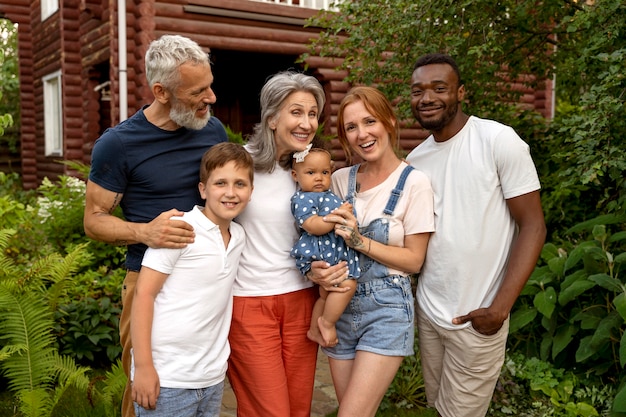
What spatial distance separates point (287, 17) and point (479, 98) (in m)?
4.42

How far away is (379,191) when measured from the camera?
8.75ft

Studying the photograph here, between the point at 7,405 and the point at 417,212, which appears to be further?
the point at 7,405

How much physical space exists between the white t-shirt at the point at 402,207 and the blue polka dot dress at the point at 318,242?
15 centimetres

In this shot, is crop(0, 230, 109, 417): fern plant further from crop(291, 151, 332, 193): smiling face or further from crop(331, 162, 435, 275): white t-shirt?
crop(331, 162, 435, 275): white t-shirt

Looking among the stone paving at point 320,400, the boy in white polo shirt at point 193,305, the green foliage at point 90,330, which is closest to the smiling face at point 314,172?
the boy in white polo shirt at point 193,305

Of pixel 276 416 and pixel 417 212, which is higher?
pixel 417 212

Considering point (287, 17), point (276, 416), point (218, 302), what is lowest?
point (276, 416)

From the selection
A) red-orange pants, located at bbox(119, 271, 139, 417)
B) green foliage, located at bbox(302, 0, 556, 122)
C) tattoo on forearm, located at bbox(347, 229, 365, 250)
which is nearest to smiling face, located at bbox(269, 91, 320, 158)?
tattoo on forearm, located at bbox(347, 229, 365, 250)

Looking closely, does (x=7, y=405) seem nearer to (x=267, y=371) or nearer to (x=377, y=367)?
(x=267, y=371)

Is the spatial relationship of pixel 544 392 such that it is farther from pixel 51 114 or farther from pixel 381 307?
pixel 51 114

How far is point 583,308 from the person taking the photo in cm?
408

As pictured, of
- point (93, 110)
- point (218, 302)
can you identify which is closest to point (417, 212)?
point (218, 302)

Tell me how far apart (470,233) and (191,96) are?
1.39m

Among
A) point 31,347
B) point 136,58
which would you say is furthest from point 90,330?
point 136,58
